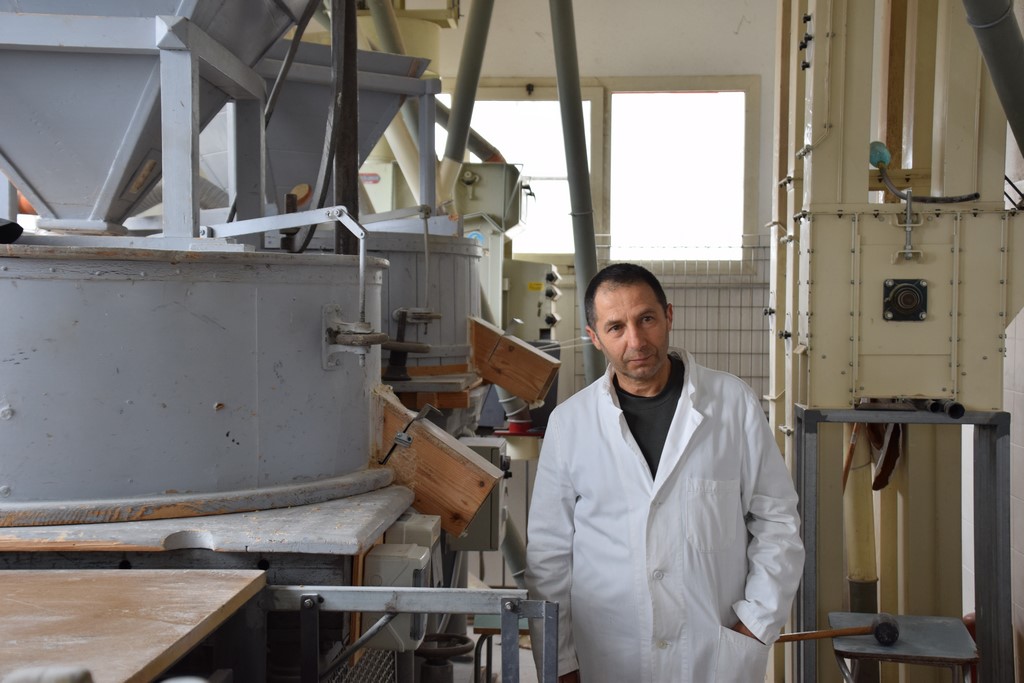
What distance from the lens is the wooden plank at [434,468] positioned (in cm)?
252

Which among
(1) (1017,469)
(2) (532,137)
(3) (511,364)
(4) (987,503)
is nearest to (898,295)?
(4) (987,503)

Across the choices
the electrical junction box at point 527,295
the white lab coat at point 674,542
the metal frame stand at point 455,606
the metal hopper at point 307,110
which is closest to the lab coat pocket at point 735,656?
the white lab coat at point 674,542

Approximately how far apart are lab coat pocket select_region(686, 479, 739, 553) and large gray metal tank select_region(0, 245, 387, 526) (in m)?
0.88

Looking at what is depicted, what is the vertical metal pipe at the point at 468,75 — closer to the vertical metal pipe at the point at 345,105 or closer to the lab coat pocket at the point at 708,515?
the vertical metal pipe at the point at 345,105

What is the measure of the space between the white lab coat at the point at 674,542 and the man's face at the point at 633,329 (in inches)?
3.3

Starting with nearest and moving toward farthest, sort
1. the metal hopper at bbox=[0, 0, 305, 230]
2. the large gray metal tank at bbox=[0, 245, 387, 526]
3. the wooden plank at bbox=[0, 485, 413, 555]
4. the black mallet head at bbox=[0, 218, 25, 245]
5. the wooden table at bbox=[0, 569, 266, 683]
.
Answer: the wooden table at bbox=[0, 569, 266, 683], the wooden plank at bbox=[0, 485, 413, 555], the large gray metal tank at bbox=[0, 245, 387, 526], the black mallet head at bbox=[0, 218, 25, 245], the metal hopper at bbox=[0, 0, 305, 230]

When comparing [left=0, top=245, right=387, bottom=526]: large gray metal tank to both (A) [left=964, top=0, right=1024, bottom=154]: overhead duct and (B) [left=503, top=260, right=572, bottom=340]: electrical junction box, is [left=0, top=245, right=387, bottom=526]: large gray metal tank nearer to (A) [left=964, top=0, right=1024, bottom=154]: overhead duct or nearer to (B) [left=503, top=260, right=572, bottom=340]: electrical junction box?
(A) [left=964, top=0, right=1024, bottom=154]: overhead duct

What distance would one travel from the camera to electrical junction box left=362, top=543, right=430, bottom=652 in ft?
6.66

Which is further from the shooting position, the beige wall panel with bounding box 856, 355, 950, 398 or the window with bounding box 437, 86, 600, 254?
the window with bounding box 437, 86, 600, 254

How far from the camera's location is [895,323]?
3201 millimetres

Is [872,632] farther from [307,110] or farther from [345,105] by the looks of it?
[307,110]

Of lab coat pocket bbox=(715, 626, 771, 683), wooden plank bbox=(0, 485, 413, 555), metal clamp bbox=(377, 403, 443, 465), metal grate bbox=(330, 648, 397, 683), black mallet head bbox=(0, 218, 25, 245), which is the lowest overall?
metal grate bbox=(330, 648, 397, 683)

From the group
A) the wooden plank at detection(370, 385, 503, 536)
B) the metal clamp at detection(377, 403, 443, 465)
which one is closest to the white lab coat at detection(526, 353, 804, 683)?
the wooden plank at detection(370, 385, 503, 536)

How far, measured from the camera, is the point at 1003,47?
2.88 metres
